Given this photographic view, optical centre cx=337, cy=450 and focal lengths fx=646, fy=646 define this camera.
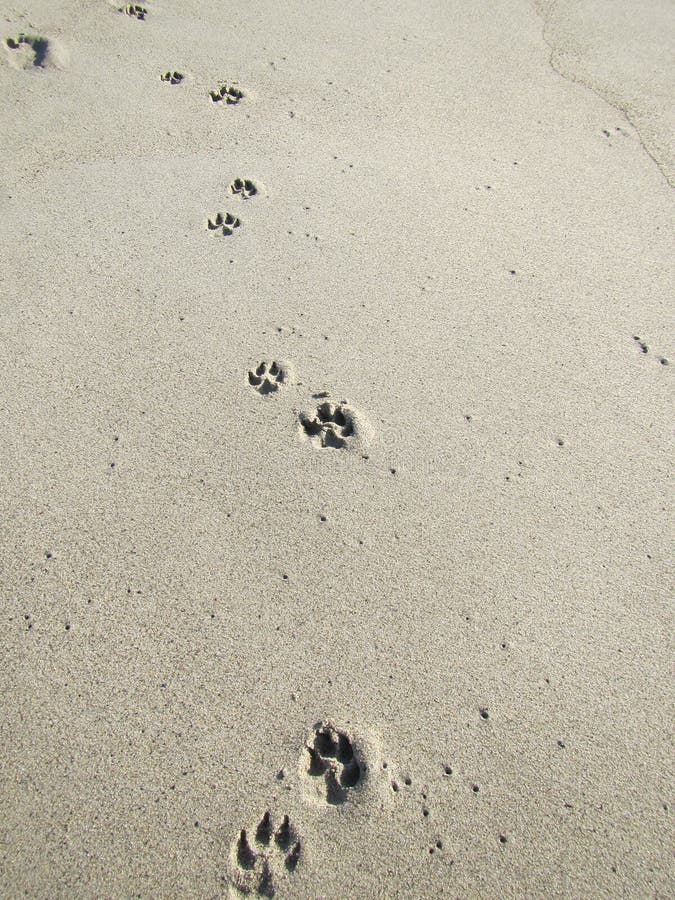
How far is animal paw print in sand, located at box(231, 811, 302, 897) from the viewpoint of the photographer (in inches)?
59.4

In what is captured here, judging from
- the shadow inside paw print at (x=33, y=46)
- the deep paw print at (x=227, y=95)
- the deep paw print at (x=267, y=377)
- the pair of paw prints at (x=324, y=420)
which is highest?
the deep paw print at (x=227, y=95)

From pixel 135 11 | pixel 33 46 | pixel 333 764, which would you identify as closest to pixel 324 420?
pixel 333 764

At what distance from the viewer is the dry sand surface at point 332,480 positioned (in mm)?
1604

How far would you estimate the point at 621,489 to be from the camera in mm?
2225

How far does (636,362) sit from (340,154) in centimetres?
185

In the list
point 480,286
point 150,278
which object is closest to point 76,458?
point 150,278

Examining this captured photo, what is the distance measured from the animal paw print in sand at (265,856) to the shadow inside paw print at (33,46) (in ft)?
13.9

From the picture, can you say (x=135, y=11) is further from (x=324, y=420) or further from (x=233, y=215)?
(x=324, y=420)

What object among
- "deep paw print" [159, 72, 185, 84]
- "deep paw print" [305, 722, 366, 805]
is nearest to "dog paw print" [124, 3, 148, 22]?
"deep paw print" [159, 72, 185, 84]

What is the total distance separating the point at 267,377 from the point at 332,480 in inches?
20.2

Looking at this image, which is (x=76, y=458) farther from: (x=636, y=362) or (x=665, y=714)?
(x=636, y=362)

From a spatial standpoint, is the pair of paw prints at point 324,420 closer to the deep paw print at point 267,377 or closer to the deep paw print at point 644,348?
the deep paw print at point 267,377

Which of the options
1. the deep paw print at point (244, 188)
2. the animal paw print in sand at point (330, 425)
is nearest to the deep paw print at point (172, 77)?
the deep paw print at point (244, 188)

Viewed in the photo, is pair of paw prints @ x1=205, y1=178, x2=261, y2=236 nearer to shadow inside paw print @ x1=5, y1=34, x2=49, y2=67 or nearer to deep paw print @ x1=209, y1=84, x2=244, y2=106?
deep paw print @ x1=209, y1=84, x2=244, y2=106
